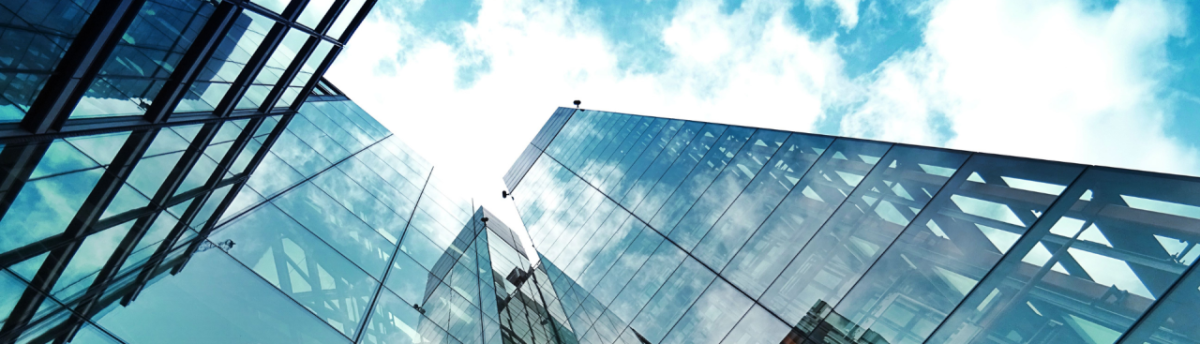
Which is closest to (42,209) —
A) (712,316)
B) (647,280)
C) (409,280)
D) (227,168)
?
(227,168)

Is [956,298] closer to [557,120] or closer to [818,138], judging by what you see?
[818,138]

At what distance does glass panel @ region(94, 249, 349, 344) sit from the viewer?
5.04 meters

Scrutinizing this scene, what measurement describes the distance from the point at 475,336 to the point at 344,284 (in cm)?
332

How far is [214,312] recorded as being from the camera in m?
5.89

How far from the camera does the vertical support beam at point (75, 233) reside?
4141 millimetres

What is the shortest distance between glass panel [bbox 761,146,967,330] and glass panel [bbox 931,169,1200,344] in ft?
5.42

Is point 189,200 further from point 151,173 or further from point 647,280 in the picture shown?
point 647,280

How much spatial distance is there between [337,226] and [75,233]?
6101 mm

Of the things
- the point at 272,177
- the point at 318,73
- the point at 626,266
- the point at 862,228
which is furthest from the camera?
the point at 626,266

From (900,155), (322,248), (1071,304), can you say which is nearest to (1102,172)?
(1071,304)

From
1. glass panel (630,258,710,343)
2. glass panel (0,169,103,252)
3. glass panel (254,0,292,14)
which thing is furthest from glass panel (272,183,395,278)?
glass panel (630,258,710,343)

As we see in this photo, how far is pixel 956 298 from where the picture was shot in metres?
6.98

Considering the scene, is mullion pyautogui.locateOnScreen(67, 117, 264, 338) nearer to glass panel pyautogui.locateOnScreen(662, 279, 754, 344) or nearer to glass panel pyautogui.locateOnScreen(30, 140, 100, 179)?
glass panel pyautogui.locateOnScreen(30, 140, 100, 179)

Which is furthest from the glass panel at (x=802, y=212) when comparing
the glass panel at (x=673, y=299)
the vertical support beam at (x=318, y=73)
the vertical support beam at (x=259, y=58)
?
the vertical support beam at (x=318, y=73)
